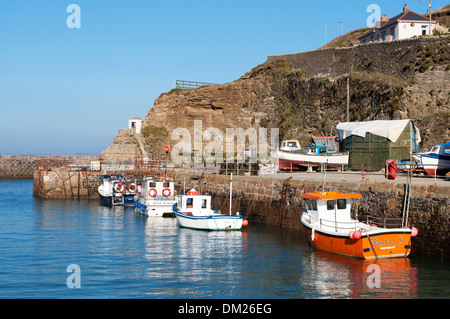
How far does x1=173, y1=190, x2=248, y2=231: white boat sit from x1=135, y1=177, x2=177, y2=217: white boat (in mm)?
3459

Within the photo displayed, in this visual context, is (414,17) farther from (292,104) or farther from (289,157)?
(289,157)

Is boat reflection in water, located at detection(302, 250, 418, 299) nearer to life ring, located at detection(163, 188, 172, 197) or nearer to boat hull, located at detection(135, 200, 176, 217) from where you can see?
boat hull, located at detection(135, 200, 176, 217)

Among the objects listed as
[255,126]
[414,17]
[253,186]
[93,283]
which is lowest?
[93,283]

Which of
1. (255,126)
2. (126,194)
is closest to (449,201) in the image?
(126,194)

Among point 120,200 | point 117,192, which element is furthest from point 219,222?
point 117,192

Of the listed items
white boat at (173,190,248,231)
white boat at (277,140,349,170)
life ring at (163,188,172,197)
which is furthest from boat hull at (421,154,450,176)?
life ring at (163,188,172,197)

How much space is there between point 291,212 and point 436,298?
13618mm

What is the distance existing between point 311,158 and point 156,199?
11.6 metres

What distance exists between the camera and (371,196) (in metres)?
24.3

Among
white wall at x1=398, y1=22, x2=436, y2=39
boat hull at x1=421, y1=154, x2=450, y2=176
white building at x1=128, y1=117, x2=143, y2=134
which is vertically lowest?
boat hull at x1=421, y1=154, x2=450, y2=176

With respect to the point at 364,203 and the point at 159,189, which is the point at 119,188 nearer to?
the point at 159,189

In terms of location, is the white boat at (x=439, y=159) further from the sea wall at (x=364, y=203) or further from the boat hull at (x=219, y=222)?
the boat hull at (x=219, y=222)

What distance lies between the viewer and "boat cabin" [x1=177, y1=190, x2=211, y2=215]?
31234mm

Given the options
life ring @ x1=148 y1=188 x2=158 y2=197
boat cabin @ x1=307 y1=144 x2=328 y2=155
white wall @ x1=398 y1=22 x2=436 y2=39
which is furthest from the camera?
white wall @ x1=398 y1=22 x2=436 y2=39
